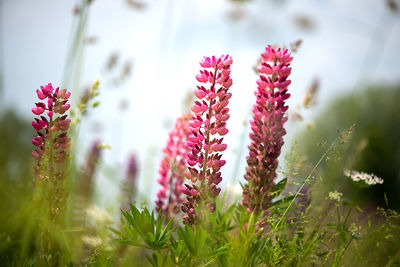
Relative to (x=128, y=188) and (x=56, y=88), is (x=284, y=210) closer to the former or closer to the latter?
(x=128, y=188)

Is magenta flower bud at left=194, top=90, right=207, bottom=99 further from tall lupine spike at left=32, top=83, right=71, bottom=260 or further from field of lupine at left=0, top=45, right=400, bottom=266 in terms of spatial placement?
tall lupine spike at left=32, top=83, right=71, bottom=260

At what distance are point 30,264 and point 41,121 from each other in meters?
0.67

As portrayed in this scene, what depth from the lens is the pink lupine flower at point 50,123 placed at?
1620mm

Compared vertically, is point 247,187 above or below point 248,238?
above

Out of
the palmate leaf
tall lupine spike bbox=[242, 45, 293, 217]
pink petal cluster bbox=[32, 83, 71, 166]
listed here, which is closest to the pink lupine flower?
pink petal cluster bbox=[32, 83, 71, 166]

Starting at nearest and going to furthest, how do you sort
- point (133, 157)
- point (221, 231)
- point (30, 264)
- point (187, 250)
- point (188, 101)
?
point (187, 250), point (30, 264), point (221, 231), point (188, 101), point (133, 157)

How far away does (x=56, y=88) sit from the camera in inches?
66.2

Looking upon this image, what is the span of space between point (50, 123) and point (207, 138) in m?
0.72

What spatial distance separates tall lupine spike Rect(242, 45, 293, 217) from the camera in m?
1.82

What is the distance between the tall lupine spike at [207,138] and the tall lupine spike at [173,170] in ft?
1.89

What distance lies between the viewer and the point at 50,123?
163cm

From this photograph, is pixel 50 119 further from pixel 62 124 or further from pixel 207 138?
pixel 207 138

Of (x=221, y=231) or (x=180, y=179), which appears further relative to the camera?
(x=180, y=179)

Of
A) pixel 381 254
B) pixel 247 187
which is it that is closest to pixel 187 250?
pixel 247 187
